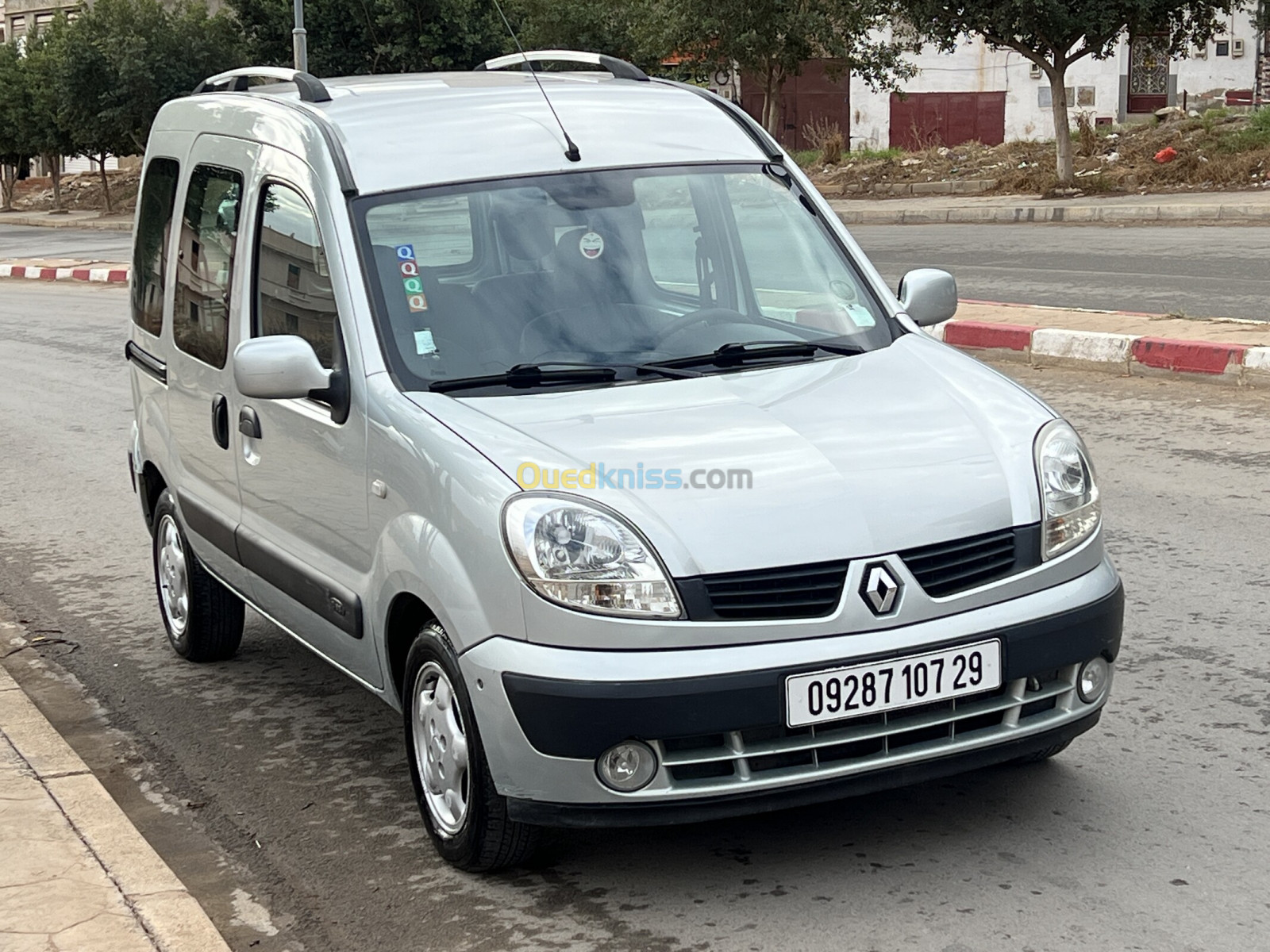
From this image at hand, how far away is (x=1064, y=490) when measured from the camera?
12.4 feet

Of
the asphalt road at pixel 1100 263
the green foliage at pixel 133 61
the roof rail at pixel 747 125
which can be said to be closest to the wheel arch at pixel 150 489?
the roof rail at pixel 747 125

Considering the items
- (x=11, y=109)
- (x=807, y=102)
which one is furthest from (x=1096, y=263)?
(x=11, y=109)

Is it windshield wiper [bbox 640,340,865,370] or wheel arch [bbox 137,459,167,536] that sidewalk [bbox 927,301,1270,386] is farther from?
wheel arch [bbox 137,459,167,536]

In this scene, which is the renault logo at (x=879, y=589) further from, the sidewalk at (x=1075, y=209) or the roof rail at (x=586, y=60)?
the sidewalk at (x=1075, y=209)

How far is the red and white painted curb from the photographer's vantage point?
80.5ft

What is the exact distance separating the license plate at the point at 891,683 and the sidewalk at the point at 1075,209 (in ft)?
58.7

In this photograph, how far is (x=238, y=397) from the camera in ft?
16.0

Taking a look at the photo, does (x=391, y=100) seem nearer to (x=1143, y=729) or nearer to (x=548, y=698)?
(x=548, y=698)

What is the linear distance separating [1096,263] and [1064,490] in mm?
13990

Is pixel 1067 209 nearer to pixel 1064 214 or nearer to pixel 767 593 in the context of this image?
pixel 1064 214

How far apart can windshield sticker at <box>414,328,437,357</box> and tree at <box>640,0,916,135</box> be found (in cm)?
2725

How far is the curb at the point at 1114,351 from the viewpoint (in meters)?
9.89

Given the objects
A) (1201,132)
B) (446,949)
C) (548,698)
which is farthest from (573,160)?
(1201,132)

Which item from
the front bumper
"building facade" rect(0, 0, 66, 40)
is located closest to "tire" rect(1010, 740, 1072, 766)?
the front bumper
